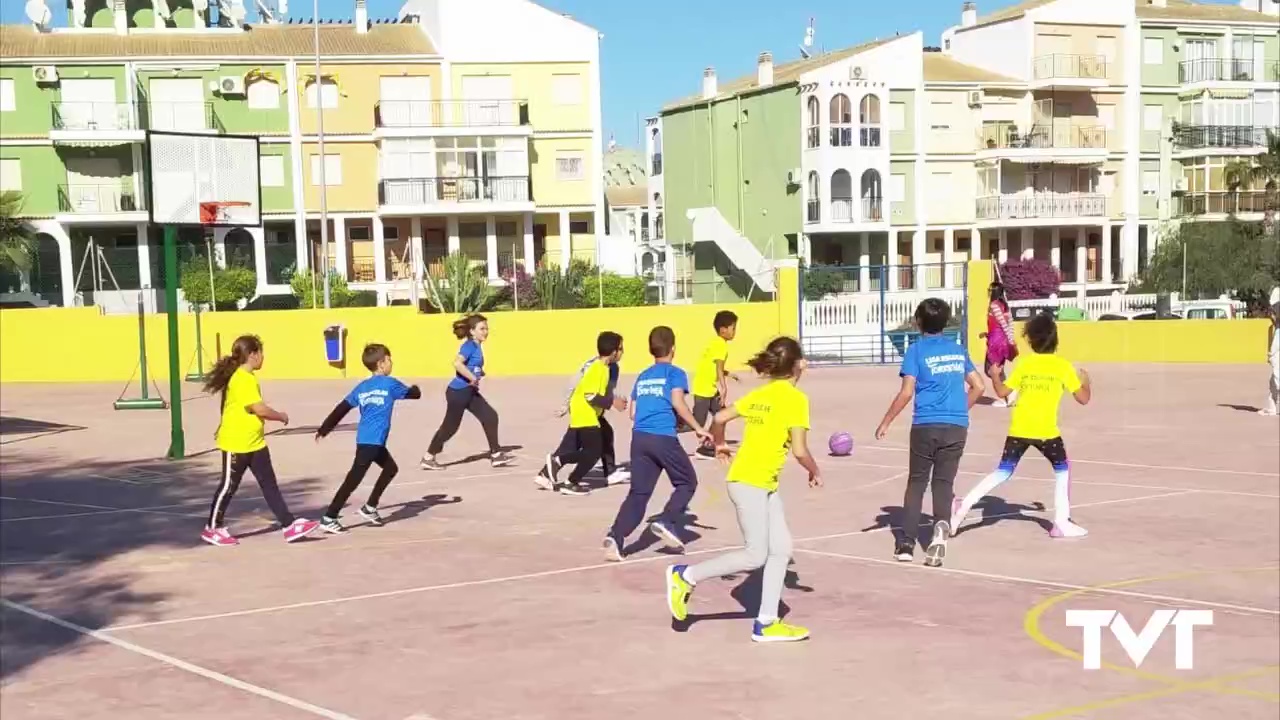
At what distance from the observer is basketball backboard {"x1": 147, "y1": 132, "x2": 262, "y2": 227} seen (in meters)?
17.3

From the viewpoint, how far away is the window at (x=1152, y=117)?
192 ft

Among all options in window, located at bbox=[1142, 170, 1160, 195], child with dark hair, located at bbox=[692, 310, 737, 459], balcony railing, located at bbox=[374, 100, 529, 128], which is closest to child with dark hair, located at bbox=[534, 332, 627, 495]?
child with dark hair, located at bbox=[692, 310, 737, 459]

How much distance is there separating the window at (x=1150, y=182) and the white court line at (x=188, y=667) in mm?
56407

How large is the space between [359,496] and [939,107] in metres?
45.5

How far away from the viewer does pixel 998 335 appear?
20.6 meters

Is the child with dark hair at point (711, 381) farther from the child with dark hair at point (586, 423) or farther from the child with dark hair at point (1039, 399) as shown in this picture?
the child with dark hair at point (1039, 399)

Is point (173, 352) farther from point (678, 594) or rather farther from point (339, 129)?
point (339, 129)

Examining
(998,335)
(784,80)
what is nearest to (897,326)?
(998,335)

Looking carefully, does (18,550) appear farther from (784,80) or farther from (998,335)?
(784,80)

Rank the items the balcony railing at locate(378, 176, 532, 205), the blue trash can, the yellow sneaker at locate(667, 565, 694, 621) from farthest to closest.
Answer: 1. the balcony railing at locate(378, 176, 532, 205)
2. the blue trash can
3. the yellow sneaker at locate(667, 565, 694, 621)

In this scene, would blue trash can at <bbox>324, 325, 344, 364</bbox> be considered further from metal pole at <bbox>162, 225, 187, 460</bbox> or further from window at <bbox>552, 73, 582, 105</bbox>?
window at <bbox>552, 73, 582, 105</bbox>

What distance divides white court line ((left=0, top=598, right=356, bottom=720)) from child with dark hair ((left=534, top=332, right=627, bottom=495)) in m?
4.64

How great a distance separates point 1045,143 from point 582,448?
4788 centimetres

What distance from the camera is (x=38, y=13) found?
5047cm
